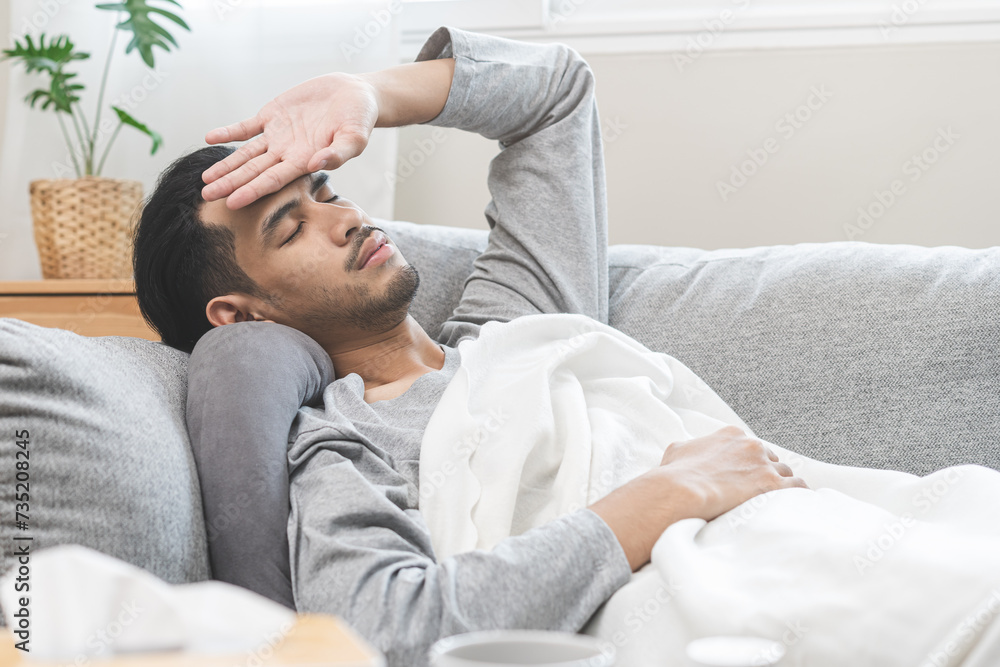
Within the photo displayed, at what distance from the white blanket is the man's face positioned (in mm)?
191

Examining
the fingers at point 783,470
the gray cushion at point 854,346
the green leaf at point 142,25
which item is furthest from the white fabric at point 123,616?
Answer: the green leaf at point 142,25

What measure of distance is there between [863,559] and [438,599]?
1.16ft

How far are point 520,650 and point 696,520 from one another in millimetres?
464

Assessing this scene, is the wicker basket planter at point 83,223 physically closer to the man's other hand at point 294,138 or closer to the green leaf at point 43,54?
the green leaf at point 43,54

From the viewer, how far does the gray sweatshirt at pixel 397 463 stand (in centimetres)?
74

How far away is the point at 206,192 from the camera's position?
1.19 m

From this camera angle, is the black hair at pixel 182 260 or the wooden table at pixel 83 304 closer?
the black hair at pixel 182 260

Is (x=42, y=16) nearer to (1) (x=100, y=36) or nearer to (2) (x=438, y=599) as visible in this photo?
(1) (x=100, y=36)

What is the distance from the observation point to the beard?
1.24 m

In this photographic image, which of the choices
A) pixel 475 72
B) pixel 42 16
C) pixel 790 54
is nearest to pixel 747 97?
pixel 790 54

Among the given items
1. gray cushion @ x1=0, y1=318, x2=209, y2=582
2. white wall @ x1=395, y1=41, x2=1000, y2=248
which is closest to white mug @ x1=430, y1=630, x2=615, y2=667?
gray cushion @ x1=0, y1=318, x2=209, y2=582

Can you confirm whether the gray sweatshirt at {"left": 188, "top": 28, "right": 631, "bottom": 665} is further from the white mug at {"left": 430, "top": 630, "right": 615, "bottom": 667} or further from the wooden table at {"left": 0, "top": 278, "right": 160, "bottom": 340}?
the wooden table at {"left": 0, "top": 278, "right": 160, "bottom": 340}

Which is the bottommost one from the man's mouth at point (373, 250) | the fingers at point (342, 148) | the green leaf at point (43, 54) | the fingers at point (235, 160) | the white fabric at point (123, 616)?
the man's mouth at point (373, 250)

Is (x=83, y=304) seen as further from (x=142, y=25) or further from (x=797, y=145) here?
(x=797, y=145)
